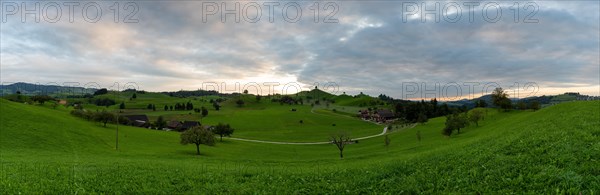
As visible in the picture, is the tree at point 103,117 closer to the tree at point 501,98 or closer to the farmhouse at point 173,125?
the farmhouse at point 173,125

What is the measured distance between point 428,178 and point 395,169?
9.76 ft

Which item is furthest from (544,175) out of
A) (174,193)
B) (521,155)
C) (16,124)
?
(16,124)

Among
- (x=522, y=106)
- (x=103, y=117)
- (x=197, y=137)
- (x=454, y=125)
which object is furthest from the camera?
(x=522, y=106)

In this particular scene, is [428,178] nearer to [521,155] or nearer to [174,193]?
[521,155]

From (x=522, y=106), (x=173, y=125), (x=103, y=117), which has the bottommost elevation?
(x=173, y=125)

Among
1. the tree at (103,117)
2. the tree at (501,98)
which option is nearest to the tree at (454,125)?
the tree at (501,98)

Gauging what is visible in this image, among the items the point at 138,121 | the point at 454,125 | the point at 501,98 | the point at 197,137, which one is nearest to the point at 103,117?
the point at 138,121

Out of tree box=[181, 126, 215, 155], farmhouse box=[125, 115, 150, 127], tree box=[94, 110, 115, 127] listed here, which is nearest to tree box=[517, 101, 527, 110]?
tree box=[181, 126, 215, 155]

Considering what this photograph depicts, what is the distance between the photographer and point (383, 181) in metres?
14.2

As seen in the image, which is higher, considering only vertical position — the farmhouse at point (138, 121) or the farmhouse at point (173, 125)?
the farmhouse at point (138, 121)

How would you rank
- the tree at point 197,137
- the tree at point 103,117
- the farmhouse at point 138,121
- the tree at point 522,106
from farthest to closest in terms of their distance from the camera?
the farmhouse at point 138,121 → the tree at point 522,106 → the tree at point 103,117 → the tree at point 197,137

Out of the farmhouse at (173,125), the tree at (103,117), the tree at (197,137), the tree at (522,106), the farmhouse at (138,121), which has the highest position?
Answer: the tree at (522,106)

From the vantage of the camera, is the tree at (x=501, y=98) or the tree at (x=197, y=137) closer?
the tree at (x=197, y=137)

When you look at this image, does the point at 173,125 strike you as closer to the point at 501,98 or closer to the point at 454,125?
the point at 454,125
